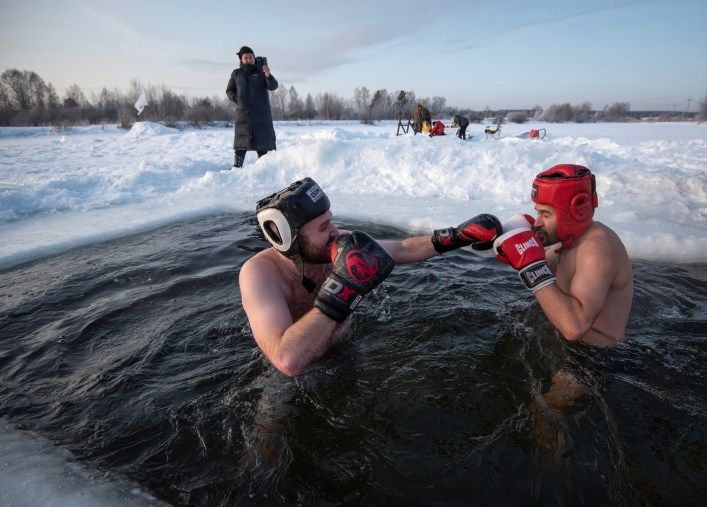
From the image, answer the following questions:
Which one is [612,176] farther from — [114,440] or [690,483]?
[114,440]

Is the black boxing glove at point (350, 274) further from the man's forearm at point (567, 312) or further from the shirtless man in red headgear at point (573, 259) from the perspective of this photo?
the man's forearm at point (567, 312)

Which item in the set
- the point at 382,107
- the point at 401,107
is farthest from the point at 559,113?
the point at 401,107

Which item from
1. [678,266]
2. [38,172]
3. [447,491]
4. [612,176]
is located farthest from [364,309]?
[38,172]

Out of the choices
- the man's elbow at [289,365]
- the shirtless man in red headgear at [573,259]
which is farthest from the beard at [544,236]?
the man's elbow at [289,365]

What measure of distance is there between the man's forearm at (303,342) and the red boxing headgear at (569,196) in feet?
4.82

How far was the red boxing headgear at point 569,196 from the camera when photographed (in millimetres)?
2211

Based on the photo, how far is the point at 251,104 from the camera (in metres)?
7.23

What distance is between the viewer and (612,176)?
602 cm

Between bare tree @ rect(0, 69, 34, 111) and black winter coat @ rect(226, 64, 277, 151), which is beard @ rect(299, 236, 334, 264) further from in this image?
A: bare tree @ rect(0, 69, 34, 111)

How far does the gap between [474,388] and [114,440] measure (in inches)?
74.5

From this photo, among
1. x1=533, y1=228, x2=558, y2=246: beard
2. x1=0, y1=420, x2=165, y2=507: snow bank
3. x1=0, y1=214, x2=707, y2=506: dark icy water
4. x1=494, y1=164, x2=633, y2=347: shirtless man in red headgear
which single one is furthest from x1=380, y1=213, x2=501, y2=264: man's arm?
x1=0, y1=420, x2=165, y2=507: snow bank

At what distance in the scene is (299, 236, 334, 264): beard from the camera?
2084mm

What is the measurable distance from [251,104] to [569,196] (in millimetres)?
6387

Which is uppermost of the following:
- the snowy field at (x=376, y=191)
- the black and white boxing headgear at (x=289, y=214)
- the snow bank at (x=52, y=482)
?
the black and white boxing headgear at (x=289, y=214)
